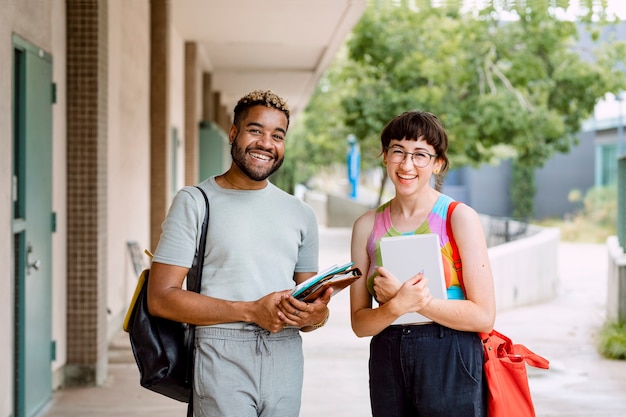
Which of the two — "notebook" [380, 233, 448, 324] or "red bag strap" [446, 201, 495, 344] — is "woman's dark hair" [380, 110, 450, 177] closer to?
"red bag strap" [446, 201, 495, 344]

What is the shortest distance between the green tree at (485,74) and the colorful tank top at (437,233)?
14.4 m

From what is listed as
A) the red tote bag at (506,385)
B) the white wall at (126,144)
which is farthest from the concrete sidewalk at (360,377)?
the red tote bag at (506,385)

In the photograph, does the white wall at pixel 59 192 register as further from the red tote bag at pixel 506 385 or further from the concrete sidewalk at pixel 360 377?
the red tote bag at pixel 506 385

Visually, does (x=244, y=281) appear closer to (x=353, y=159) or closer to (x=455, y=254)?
A: (x=455, y=254)

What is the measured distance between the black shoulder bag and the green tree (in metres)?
14.6

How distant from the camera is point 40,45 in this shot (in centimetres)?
571

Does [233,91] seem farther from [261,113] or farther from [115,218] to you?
[261,113]

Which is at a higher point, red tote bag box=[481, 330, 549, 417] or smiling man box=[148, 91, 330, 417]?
smiling man box=[148, 91, 330, 417]

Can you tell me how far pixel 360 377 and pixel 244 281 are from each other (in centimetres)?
515

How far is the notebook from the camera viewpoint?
8.67 feet

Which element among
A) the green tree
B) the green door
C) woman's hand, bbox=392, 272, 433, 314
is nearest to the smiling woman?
woman's hand, bbox=392, 272, 433, 314

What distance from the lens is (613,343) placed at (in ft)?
29.2

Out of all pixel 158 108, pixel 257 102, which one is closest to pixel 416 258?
pixel 257 102

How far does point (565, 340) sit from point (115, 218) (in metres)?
5.09
